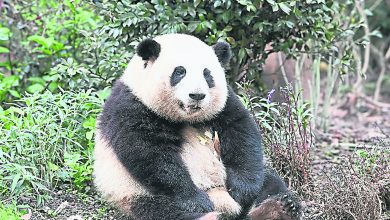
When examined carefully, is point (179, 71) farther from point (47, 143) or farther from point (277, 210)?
point (47, 143)

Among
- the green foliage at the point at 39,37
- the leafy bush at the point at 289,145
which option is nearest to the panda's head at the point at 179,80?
the leafy bush at the point at 289,145

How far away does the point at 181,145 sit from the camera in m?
4.72

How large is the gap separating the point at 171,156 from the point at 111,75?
1.91 meters

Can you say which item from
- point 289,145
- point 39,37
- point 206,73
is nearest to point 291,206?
point 289,145

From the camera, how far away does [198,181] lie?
4766 millimetres

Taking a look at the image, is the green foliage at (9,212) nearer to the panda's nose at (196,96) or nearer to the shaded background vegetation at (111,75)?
the shaded background vegetation at (111,75)

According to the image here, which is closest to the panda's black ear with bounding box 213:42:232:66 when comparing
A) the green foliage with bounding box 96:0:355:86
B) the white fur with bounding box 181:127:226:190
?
the white fur with bounding box 181:127:226:190

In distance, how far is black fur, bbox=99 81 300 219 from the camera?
4.49 meters

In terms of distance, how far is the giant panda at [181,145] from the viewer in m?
4.50

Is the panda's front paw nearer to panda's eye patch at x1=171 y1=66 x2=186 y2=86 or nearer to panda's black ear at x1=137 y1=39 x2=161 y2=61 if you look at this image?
panda's eye patch at x1=171 y1=66 x2=186 y2=86

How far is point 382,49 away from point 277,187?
318 inches

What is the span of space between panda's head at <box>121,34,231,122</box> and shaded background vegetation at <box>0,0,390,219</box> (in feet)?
3.14

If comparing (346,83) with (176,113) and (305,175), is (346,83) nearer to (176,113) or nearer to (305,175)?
(305,175)

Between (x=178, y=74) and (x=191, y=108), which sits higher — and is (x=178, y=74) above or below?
above
